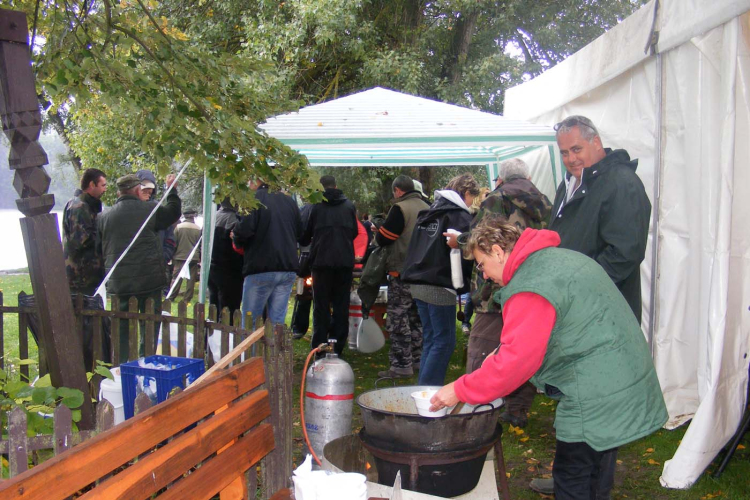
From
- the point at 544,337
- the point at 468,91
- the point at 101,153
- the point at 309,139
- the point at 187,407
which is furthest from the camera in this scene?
the point at 101,153

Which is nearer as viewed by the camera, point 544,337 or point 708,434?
point 544,337

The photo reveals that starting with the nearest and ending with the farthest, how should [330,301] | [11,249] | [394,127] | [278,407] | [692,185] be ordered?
[278,407] → [692,185] → [394,127] → [330,301] → [11,249]

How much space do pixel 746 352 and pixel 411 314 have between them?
3.35 metres

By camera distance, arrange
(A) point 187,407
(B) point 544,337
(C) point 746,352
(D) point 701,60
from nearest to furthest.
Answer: (A) point 187,407 < (B) point 544,337 < (C) point 746,352 < (D) point 701,60

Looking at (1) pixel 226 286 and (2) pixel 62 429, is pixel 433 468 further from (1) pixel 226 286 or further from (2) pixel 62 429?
(1) pixel 226 286

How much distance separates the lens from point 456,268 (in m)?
5.10

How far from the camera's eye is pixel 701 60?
172 inches

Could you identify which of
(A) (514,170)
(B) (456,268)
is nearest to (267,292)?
(B) (456,268)

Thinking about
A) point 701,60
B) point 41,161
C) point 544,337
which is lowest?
point 544,337

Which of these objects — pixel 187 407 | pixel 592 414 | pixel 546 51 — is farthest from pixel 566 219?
pixel 546 51

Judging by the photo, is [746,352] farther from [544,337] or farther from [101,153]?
[101,153]

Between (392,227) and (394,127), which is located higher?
(394,127)

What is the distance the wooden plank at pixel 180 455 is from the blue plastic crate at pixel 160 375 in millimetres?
1263

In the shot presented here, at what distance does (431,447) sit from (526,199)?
2263 mm
